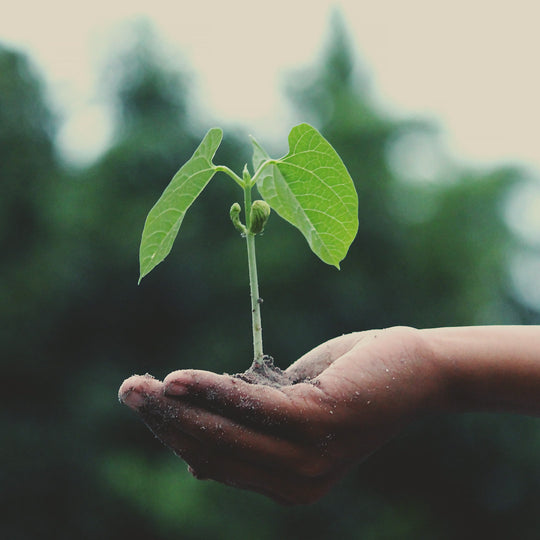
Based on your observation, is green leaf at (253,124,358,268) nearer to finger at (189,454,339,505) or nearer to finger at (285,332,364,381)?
finger at (285,332,364,381)

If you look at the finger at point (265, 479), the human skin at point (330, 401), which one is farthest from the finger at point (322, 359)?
the finger at point (265, 479)

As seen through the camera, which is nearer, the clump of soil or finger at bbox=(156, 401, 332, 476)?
finger at bbox=(156, 401, 332, 476)

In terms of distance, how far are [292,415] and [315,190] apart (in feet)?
1.99

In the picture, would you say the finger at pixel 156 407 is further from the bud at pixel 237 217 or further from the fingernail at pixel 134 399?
the bud at pixel 237 217

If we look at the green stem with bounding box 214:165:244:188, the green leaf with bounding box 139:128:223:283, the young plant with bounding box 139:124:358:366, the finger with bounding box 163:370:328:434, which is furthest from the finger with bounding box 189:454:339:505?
the green stem with bounding box 214:165:244:188

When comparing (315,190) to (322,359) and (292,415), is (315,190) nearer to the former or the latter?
(322,359)

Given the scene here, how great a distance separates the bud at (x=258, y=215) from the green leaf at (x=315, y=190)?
0.10m

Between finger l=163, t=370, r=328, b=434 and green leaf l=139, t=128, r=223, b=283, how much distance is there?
0.42 metres

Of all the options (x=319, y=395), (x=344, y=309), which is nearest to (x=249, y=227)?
(x=319, y=395)

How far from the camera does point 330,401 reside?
1.38 meters

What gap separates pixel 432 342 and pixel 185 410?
61cm

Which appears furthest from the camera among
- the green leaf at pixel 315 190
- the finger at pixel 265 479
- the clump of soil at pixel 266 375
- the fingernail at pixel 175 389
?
the green leaf at pixel 315 190

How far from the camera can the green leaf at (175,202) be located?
1.63m

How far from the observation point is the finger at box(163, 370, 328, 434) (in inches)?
50.4
